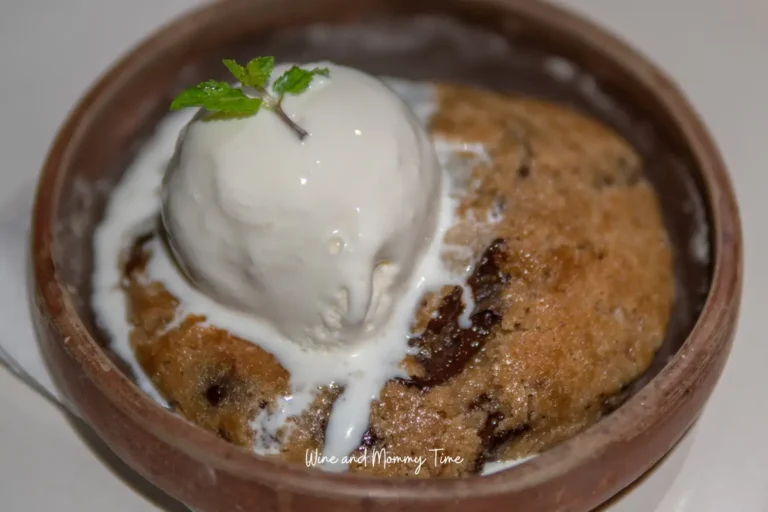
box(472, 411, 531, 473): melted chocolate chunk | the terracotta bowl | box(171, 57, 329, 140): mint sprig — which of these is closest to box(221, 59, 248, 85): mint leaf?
box(171, 57, 329, 140): mint sprig

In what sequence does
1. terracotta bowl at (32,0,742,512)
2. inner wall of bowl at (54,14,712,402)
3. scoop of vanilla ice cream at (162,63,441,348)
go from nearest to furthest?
terracotta bowl at (32,0,742,512)
scoop of vanilla ice cream at (162,63,441,348)
inner wall of bowl at (54,14,712,402)

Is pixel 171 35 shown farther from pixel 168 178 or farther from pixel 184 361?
pixel 184 361

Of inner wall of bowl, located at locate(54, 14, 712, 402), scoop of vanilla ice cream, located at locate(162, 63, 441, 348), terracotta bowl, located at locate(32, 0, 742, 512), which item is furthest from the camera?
inner wall of bowl, located at locate(54, 14, 712, 402)

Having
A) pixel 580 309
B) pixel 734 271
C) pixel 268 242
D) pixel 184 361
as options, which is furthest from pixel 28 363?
pixel 734 271

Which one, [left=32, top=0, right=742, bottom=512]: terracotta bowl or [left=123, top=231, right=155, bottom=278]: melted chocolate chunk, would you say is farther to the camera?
[left=123, top=231, right=155, bottom=278]: melted chocolate chunk

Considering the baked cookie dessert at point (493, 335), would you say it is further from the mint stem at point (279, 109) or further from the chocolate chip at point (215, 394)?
the mint stem at point (279, 109)

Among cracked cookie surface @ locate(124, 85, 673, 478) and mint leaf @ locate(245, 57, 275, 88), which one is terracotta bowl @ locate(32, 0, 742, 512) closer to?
cracked cookie surface @ locate(124, 85, 673, 478)
